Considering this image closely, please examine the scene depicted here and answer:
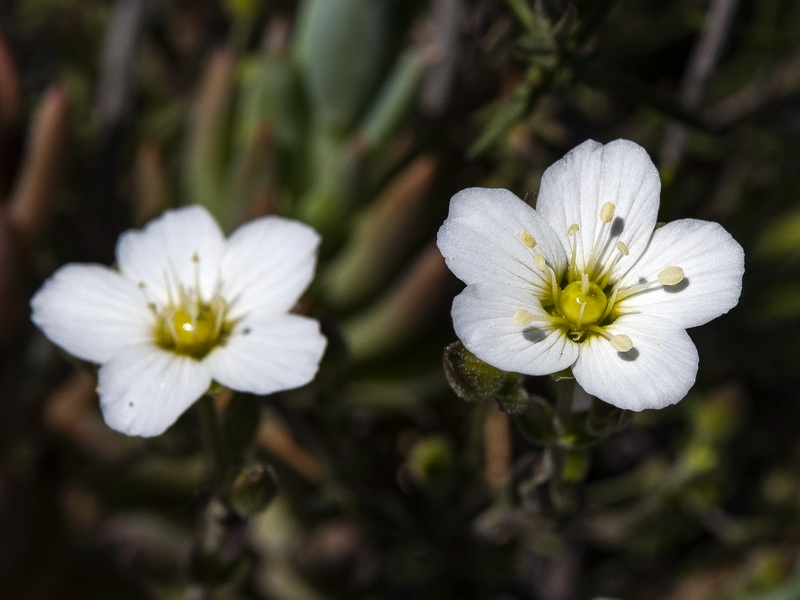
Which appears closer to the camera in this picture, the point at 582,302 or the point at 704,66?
the point at 582,302

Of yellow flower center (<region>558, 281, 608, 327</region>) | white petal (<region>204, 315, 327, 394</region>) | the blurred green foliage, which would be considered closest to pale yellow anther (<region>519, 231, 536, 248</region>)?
yellow flower center (<region>558, 281, 608, 327</region>)

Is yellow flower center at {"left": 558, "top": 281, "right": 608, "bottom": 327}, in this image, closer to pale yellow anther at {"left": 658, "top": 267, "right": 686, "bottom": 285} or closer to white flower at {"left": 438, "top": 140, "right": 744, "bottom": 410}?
white flower at {"left": 438, "top": 140, "right": 744, "bottom": 410}

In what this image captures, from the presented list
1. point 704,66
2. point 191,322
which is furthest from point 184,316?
point 704,66

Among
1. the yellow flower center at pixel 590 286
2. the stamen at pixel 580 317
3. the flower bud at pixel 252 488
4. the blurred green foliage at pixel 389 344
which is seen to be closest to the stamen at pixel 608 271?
the yellow flower center at pixel 590 286

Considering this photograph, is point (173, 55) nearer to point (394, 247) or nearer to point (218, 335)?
point (394, 247)

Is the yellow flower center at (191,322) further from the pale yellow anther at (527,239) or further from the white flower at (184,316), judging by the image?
the pale yellow anther at (527,239)

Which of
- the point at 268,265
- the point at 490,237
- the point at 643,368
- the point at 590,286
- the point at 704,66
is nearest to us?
the point at 643,368

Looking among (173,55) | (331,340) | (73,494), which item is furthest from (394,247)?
(173,55)

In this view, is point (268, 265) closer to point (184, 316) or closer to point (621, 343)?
point (184, 316)
